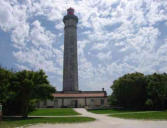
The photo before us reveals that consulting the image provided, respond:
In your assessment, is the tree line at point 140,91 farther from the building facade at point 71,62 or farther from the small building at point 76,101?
the building facade at point 71,62

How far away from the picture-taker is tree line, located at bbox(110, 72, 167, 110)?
108ft

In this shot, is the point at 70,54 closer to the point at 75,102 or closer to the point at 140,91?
the point at 75,102

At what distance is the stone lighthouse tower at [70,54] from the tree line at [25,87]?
3778 centimetres

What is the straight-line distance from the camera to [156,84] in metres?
33.5

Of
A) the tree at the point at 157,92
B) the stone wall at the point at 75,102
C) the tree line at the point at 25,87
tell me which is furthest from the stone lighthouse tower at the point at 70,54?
the tree line at the point at 25,87

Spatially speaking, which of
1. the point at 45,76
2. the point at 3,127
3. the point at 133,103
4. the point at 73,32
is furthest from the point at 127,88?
the point at 73,32

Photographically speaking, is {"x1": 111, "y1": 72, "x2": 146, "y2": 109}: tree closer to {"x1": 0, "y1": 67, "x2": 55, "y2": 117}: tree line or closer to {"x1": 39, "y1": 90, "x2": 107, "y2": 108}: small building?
{"x1": 39, "y1": 90, "x2": 107, "y2": 108}: small building

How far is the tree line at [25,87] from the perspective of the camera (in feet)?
68.7

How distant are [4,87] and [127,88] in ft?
78.4

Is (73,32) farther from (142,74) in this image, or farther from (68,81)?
(142,74)

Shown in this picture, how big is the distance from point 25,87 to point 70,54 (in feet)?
137

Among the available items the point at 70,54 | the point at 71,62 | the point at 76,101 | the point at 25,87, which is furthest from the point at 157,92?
the point at 70,54

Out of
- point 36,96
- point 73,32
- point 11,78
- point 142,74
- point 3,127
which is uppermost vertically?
point 73,32

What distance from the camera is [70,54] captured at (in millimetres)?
62500
